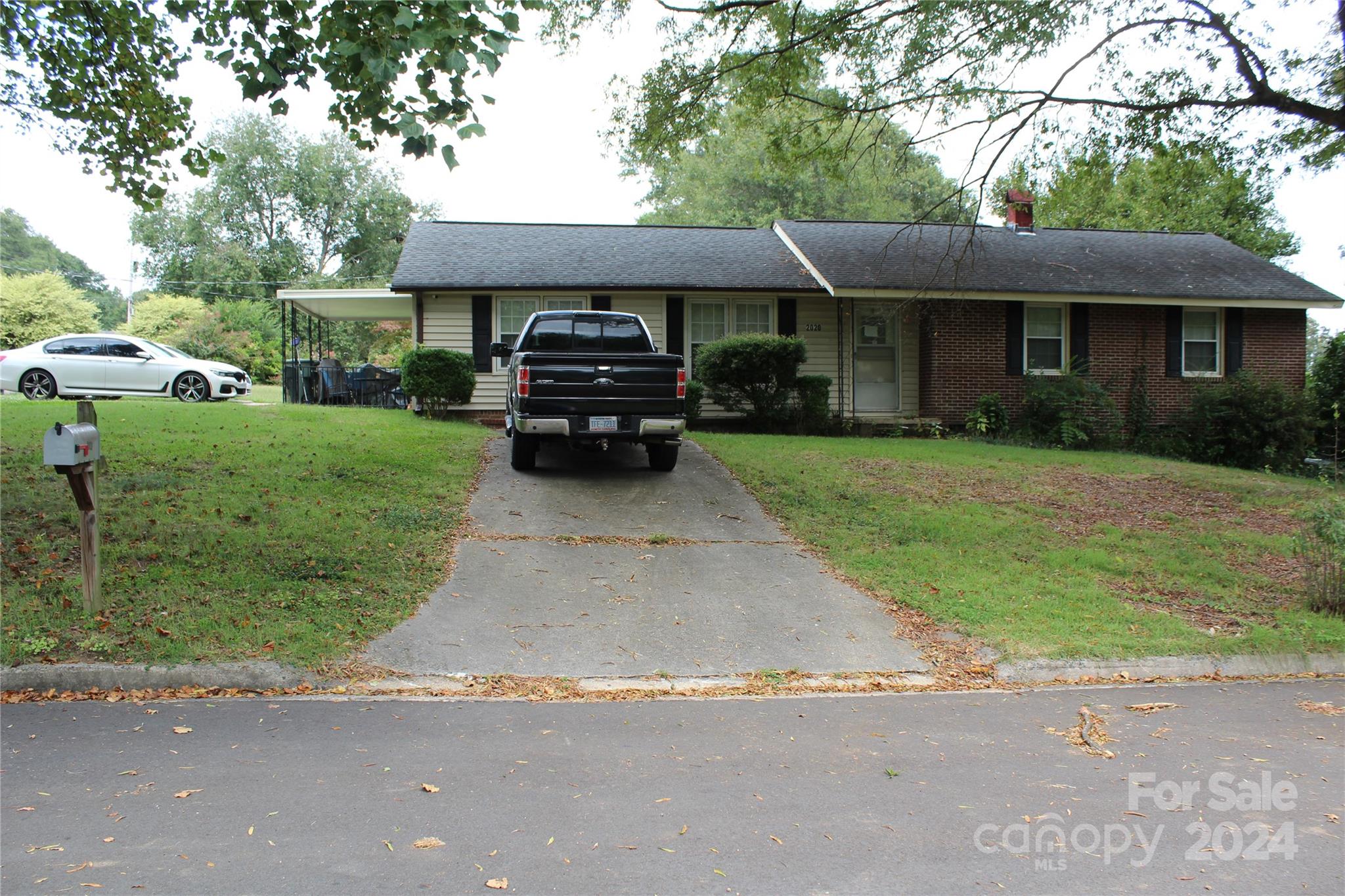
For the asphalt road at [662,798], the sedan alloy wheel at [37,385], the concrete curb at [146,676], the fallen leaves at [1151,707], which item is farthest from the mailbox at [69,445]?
the sedan alloy wheel at [37,385]

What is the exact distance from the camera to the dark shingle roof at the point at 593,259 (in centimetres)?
1744

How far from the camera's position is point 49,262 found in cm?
6712

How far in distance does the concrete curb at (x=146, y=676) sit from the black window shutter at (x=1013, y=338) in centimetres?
1626

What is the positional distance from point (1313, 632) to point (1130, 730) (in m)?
2.99

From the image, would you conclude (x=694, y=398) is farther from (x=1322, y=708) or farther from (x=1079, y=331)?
(x=1322, y=708)

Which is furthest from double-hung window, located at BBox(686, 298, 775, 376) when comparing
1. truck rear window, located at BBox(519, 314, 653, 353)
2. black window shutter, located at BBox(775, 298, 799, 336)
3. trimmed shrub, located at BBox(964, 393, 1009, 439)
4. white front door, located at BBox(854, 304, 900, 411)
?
truck rear window, located at BBox(519, 314, 653, 353)

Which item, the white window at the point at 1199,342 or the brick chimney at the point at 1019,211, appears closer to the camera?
the white window at the point at 1199,342

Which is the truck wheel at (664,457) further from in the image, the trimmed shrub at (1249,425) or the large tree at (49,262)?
the large tree at (49,262)

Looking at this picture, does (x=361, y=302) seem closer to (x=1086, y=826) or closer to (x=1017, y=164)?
(x=1017, y=164)

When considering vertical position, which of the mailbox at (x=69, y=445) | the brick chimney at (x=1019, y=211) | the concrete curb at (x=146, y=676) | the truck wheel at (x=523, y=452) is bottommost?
the concrete curb at (x=146, y=676)

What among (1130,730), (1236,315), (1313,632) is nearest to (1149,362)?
(1236,315)

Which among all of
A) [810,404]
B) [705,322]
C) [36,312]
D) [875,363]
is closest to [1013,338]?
[875,363]

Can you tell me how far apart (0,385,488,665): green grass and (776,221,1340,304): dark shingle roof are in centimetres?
988

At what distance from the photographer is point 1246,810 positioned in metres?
3.93
